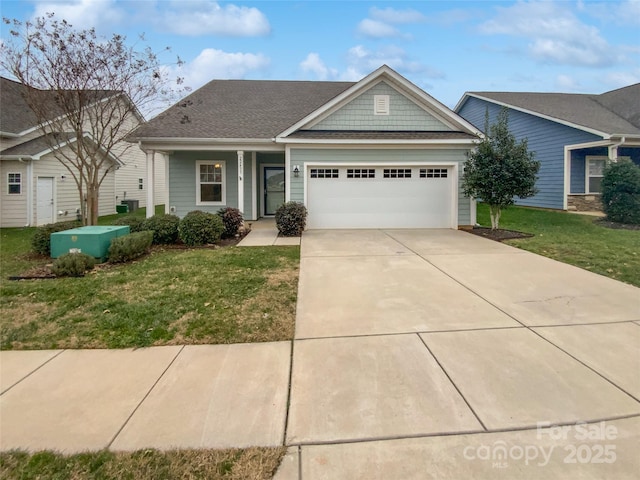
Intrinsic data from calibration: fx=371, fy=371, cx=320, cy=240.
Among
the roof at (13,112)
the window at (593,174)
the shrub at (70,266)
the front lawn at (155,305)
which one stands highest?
the roof at (13,112)

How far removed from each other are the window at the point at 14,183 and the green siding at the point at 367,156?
11.3 meters

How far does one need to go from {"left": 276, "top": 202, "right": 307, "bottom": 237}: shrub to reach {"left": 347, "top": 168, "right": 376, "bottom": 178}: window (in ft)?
7.65

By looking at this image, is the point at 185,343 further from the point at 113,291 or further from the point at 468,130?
the point at 468,130

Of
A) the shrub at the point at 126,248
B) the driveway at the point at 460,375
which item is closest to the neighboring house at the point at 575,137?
the driveway at the point at 460,375

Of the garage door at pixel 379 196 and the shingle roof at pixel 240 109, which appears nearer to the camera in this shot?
the garage door at pixel 379 196

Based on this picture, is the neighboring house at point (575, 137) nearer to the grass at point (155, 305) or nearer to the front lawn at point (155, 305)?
the front lawn at point (155, 305)

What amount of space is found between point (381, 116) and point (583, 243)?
7009 mm

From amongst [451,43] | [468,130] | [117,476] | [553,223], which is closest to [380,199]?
[468,130]

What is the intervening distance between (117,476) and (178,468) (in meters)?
0.34

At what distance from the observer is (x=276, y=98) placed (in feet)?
53.3

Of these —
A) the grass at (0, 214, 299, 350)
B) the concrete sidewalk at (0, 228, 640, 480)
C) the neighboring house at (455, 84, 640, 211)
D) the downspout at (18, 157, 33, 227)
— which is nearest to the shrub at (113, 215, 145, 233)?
the grass at (0, 214, 299, 350)

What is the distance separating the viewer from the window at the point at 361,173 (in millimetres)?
12375

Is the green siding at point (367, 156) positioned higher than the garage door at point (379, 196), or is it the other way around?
the green siding at point (367, 156)

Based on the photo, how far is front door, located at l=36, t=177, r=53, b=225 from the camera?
1516cm
